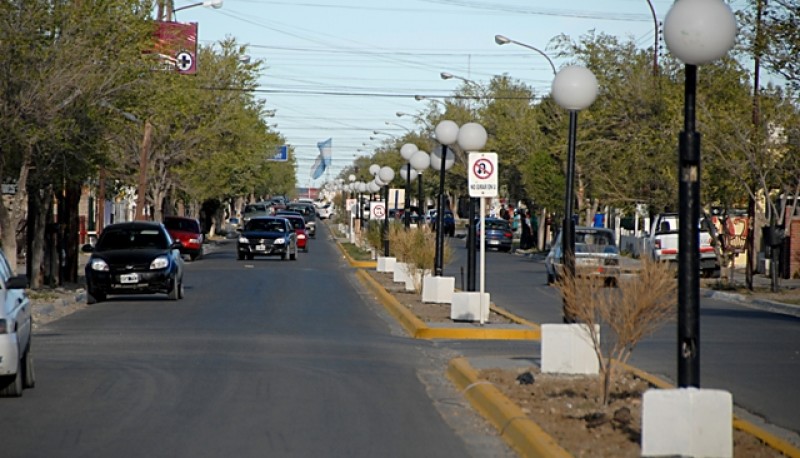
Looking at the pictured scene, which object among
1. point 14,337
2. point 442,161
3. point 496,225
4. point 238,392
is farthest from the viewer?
point 496,225

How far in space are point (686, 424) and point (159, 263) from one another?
19.7m

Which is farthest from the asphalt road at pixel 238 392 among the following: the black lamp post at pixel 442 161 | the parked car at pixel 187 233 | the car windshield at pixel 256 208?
the car windshield at pixel 256 208

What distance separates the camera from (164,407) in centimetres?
1165

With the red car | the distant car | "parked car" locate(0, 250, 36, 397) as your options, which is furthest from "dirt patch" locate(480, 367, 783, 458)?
the distant car

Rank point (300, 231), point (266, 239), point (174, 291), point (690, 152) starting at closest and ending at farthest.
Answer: point (690, 152) → point (174, 291) → point (266, 239) → point (300, 231)

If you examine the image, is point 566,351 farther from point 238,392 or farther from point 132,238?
point 132,238

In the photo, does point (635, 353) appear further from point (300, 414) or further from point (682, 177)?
point (682, 177)

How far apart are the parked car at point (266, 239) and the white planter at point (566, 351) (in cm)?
3740

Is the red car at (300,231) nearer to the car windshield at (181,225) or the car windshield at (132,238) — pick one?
the car windshield at (181,225)

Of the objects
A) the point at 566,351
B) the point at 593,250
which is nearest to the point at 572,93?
the point at 566,351

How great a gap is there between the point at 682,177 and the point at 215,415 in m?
4.46

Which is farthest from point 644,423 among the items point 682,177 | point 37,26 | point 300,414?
point 37,26

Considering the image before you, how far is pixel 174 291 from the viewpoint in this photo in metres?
27.3

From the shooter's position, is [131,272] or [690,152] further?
[131,272]
